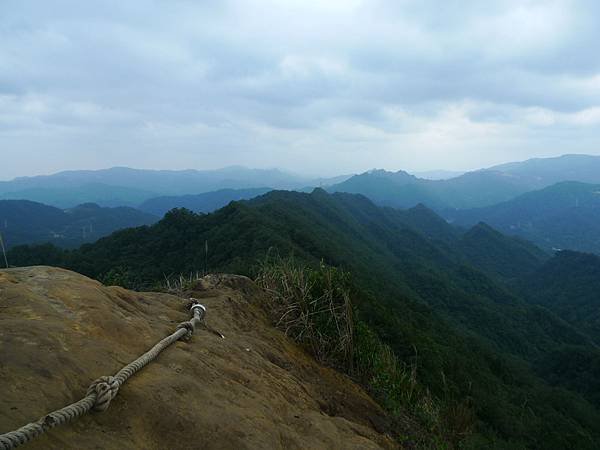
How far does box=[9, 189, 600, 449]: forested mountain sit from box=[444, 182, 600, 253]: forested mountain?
3566 inches

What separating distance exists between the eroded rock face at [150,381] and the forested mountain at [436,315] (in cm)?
198

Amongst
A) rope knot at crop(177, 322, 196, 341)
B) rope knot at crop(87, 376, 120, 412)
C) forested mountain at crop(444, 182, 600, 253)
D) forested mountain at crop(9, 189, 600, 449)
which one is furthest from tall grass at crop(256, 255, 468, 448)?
forested mountain at crop(444, 182, 600, 253)

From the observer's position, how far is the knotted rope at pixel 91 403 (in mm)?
1520

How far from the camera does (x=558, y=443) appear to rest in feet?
53.7

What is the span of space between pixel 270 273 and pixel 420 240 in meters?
91.3

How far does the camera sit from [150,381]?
2395mm

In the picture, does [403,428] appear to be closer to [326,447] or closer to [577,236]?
[326,447]

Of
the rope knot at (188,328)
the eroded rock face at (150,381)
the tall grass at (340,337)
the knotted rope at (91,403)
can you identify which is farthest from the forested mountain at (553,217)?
the knotted rope at (91,403)

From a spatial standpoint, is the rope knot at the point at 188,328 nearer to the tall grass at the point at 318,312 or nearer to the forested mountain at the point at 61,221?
the tall grass at the point at 318,312

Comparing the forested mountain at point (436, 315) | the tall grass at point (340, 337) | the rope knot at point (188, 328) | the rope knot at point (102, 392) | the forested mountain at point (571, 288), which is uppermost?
the rope knot at point (102, 392)

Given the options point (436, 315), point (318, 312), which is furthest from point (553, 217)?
point (318, 312)

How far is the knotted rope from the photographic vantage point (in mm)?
1520

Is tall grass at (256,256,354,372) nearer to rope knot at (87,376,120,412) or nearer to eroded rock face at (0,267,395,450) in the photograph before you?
eroded rock face at (0,267,395,450)

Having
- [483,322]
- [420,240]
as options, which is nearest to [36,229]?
[420,240]
